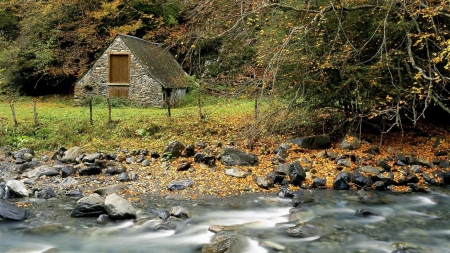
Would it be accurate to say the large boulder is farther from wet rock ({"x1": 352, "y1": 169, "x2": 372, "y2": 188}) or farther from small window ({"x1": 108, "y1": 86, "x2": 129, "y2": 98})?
small window ({"x1": 108, "y1": 86, "x2": 129, "y2": 98})

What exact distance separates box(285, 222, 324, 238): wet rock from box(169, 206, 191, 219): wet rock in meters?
1.75

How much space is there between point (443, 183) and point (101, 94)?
19.7m

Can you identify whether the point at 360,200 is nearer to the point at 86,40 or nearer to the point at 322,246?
the point at 322,246

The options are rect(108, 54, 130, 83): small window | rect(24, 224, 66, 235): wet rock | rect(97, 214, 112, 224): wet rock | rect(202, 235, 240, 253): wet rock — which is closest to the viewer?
rect(202, 235, 240, 253): wet rock

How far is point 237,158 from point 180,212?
3258mm

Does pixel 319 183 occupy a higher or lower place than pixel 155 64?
lower

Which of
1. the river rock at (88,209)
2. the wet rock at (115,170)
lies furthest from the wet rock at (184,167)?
the river rock at (88,209)

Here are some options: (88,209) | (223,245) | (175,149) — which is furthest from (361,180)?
(88,209)

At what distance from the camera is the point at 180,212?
7.12m

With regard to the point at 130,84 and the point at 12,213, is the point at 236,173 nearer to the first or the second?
the point at 12,213

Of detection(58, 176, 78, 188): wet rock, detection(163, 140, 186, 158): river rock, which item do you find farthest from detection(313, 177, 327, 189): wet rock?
detection(58, 176, 78, 188): wet rock

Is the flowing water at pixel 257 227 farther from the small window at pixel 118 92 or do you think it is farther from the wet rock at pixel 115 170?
the small window at pixel 118 92

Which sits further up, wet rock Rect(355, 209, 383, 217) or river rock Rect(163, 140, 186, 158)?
river rock Rect(163, 140, 186, 158)

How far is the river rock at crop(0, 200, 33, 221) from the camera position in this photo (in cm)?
699
